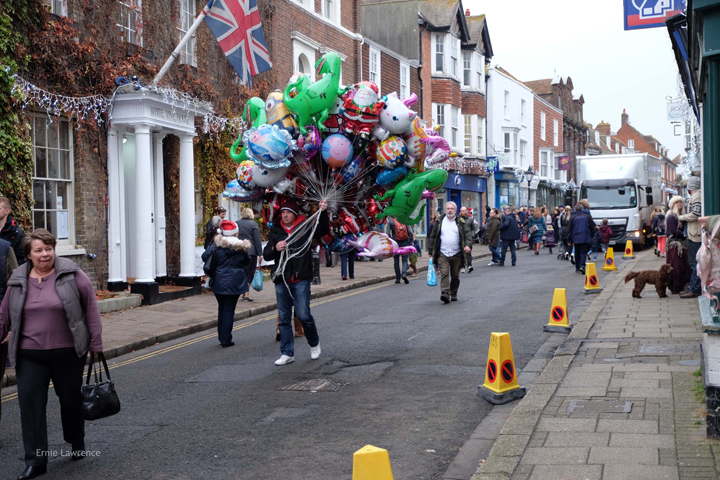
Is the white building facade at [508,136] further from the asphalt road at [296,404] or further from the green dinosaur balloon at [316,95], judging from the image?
the green dinosaur balloon at [316,95]

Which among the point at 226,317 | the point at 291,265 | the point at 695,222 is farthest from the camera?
the point at 695,222

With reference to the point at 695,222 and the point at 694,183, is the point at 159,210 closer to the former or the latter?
the point at 695,222

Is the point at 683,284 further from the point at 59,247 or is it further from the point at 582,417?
the point at 59,247

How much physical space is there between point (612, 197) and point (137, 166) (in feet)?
68.0

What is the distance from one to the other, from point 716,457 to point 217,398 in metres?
4.34

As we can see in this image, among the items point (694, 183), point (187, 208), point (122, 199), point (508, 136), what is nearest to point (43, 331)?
point (122, 199)

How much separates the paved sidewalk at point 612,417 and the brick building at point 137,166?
8.77 m

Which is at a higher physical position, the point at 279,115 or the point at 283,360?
the point at 279,115

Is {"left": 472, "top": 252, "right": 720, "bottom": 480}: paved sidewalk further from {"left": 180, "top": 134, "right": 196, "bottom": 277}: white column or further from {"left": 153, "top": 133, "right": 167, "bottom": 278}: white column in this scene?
{"left": 153, "top": 133, "right": 167, "bottom": 278}: white column

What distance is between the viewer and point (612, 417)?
562 cm

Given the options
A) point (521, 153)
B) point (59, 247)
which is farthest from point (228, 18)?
point (521, 153)

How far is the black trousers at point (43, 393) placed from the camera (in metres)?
5.12

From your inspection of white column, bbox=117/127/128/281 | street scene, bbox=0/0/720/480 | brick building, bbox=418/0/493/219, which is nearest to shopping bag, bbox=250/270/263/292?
street scene, bbox=0/0/720/480

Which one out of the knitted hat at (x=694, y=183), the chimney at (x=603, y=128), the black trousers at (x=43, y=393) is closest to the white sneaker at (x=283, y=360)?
the black trousers at (x=43, y=393)
